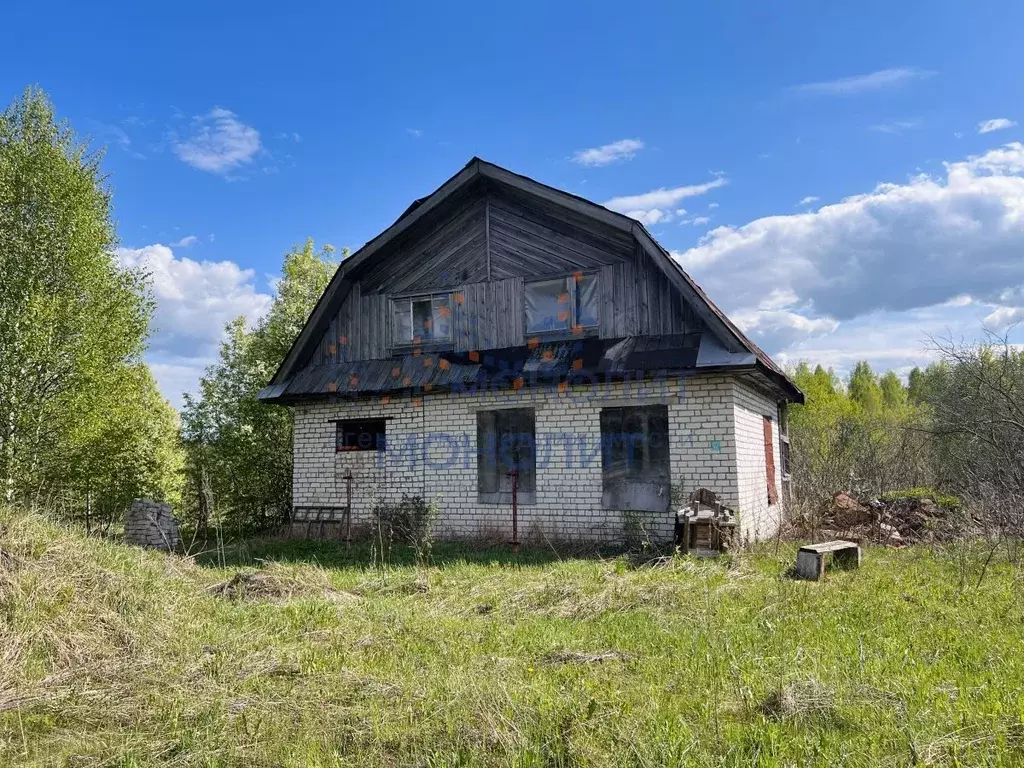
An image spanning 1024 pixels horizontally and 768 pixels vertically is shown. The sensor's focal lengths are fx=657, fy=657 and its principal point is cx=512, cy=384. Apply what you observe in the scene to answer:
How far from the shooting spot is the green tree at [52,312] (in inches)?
502

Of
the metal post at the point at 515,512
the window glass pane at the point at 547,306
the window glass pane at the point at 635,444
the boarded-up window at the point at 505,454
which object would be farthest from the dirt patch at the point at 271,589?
the window glass pane at the point at 547,306

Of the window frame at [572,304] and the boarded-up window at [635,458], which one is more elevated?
the window frame at [572,304]

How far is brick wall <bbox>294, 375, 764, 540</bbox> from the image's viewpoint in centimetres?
963

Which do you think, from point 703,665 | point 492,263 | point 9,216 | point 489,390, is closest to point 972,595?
point 703,665

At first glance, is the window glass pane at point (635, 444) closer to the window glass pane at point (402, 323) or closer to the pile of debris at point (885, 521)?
the pile of debris at point (885, 521)

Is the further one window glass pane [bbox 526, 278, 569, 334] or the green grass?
window glass pane [bbox 526, 278, 569, 334]

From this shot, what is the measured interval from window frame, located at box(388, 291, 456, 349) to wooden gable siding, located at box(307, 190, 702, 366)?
0.28 feet

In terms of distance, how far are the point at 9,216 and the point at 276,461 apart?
7624 mm

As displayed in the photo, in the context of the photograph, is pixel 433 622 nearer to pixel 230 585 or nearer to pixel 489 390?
pixel 230 585

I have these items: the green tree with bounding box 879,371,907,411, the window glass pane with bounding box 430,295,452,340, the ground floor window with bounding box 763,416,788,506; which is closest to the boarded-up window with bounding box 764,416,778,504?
the ground floor window with bounding box 763,416,788,506

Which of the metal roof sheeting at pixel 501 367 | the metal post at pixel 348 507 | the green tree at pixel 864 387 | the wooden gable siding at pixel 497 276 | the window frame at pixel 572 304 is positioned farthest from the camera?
the green tree at pixel 864 387

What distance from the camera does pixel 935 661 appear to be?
4090mm

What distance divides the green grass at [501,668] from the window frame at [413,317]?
219 inches

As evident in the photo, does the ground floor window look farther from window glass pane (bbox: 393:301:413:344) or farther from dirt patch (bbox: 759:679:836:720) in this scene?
dirt patch (bbox: 759:679:836:720)
